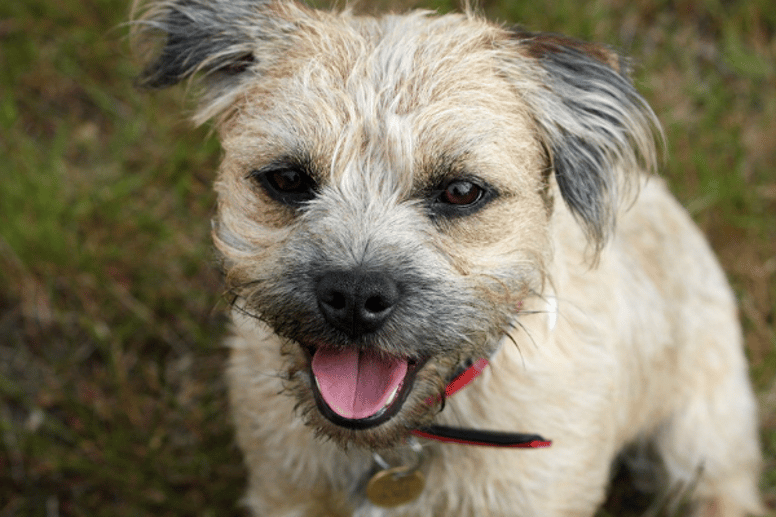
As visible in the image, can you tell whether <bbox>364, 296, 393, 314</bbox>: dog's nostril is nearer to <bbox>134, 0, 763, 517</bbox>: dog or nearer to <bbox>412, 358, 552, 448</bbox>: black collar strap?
<bbox>134, 0, 763, 517</bbox>: dog

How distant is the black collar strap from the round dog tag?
0.20m

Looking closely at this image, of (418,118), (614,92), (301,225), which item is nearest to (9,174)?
(301,225)

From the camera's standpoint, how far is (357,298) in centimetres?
196

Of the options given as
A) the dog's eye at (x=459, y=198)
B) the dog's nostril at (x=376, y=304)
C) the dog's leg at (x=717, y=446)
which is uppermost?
the dog's eye at (x=459, y=198)

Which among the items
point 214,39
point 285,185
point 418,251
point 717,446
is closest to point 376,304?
point 418,251

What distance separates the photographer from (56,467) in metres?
3.43

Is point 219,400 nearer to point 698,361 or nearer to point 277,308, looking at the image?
point 277,308

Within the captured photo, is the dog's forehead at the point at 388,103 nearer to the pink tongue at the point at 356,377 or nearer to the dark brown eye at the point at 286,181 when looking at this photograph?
the dark brown eye at the point at 286,181

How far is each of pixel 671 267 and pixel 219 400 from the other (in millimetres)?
2057

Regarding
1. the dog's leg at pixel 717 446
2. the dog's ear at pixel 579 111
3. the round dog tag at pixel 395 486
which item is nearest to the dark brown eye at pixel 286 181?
the dog's ear at pixel 579 111

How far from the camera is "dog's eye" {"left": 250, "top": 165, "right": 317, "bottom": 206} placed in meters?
2.21

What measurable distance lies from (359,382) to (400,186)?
0.53m

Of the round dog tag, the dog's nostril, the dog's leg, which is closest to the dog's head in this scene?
the dog's nostril

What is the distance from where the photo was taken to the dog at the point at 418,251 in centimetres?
208
